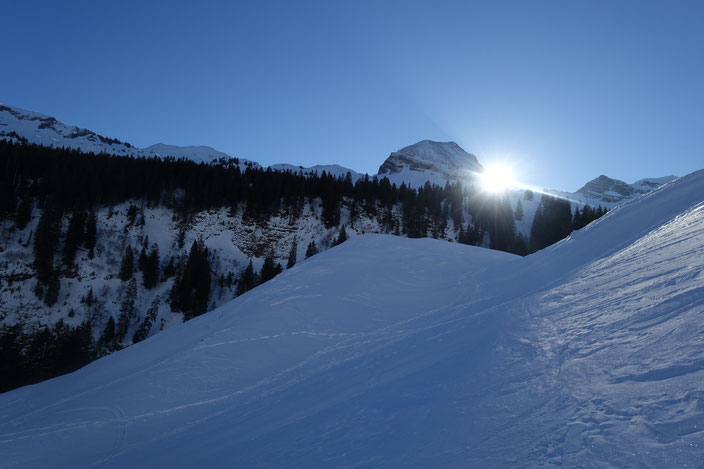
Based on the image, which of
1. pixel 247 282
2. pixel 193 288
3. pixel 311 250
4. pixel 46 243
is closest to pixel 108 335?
pixel 193 288

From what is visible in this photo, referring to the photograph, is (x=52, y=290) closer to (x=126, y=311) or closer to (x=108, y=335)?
(x=126, y=311)

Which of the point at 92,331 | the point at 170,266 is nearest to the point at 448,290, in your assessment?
the point at 92,331

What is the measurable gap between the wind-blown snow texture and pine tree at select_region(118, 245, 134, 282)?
126 feet

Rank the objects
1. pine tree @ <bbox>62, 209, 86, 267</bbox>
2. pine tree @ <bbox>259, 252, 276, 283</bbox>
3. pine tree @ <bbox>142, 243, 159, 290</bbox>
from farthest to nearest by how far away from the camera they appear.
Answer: pine tree @ <bbox>259, 252, 276, 283</bbox>
pine tree @ <bbox>142, 243, 159, 290</bbox>
pine tree @ <bbox>62, 209, 86, 267</bbox>

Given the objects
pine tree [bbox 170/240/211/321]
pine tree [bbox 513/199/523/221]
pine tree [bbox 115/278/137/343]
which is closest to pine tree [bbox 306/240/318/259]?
pine tree [bbox 170/240/211/321]

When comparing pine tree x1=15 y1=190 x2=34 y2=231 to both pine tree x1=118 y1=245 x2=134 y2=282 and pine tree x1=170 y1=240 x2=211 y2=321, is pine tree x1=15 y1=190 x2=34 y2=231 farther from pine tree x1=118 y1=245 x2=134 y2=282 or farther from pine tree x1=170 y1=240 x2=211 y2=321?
pine tree x1=170 y1=240 x2=211 y2=321

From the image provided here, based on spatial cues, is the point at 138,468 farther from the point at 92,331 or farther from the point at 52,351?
the point at 92,331

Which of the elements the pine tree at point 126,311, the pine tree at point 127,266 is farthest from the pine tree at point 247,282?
the pine tree at point 127,266

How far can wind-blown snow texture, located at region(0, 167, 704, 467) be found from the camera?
407 centimetres

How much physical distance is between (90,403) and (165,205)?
64164mm

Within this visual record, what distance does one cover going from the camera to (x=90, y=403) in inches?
440

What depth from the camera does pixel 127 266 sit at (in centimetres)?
4919

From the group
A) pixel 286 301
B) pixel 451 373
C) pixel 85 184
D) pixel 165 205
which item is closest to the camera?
pixel 451 373

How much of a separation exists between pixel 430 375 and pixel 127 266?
179ft
